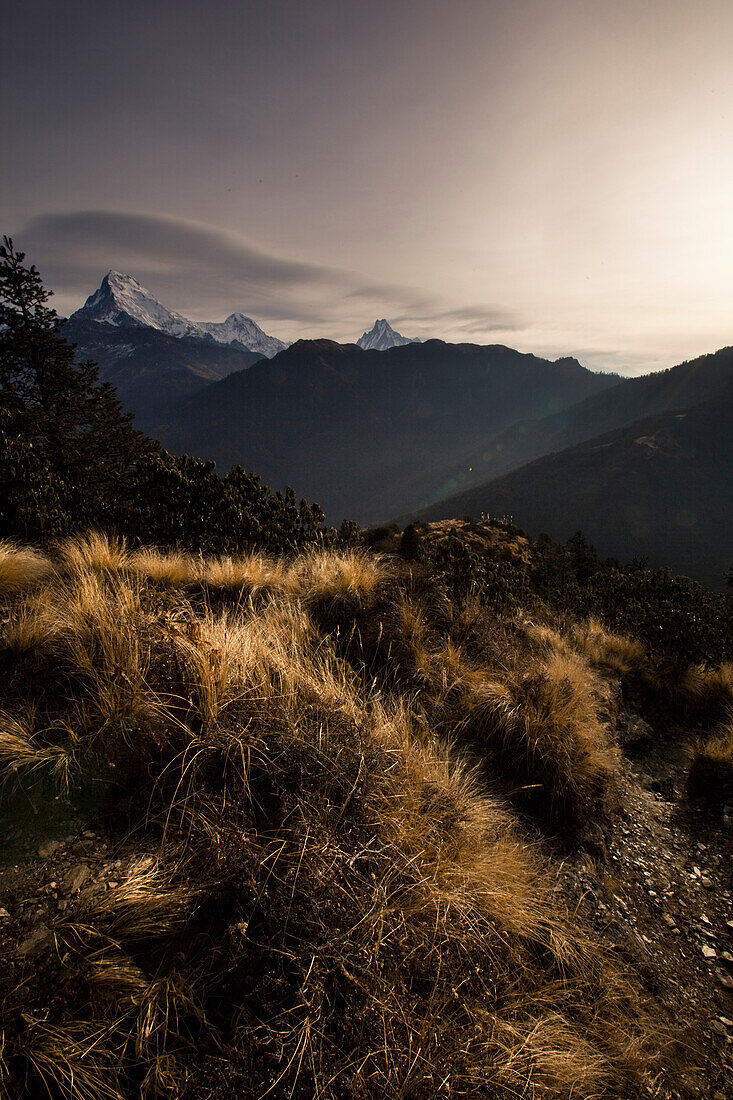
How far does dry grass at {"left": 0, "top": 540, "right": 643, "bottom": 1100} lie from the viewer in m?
1.46

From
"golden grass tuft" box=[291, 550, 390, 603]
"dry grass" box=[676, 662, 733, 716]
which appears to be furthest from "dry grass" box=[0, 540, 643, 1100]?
"dry grass" box=[676, 662, 733, 716]

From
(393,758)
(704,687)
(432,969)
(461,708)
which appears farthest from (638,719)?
(432,969)

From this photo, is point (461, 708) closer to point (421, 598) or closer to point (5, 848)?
point (421, 598)

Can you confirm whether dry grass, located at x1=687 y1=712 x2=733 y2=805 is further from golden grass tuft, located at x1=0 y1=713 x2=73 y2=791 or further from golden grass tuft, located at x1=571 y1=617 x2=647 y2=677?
golden grass tuft, located at x1=0 y1=713 x2=73 y2=791

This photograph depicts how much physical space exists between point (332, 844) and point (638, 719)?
5.58 m

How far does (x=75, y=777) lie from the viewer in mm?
2436

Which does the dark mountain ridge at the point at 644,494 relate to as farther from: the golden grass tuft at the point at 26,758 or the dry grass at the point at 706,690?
the golden grass tuft at the point at 26,758

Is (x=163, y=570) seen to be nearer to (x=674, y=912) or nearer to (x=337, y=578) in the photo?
(x=337, y=578)

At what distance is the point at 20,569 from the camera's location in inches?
183

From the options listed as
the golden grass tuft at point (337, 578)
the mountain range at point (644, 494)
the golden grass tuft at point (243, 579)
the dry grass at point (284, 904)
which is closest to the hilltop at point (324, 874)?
the dry grass at point (284, 904)

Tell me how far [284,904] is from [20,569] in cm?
459

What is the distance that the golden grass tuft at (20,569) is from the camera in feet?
14.4

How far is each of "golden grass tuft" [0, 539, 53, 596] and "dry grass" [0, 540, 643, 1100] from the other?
713 mm

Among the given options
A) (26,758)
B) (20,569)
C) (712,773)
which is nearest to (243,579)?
(20,569)
